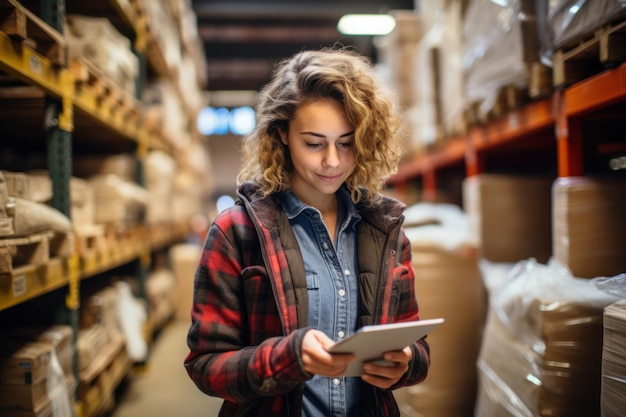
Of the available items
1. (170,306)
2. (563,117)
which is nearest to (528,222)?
(563,117)

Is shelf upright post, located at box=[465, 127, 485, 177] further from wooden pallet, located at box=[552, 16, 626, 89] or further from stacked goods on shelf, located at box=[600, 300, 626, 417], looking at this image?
stacked goods on shelf, located at box=[600, 300, 626, 417]

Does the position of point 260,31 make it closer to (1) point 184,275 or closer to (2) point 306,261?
(1) point 184,275

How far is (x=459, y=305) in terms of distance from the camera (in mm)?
2986

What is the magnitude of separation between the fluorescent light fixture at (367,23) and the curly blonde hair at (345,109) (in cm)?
693

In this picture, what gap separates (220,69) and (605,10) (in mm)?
11615

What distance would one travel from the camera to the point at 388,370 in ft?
4.41

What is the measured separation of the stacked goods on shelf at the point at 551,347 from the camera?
74.0 inches

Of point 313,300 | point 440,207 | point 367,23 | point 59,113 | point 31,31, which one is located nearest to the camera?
point 313,300

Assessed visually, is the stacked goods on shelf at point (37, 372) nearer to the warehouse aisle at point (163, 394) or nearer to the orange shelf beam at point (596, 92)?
the warehouse aisle at point (163, 394)

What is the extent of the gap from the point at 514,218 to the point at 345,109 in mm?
2268

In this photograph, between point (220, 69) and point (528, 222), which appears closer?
point (528, 222)

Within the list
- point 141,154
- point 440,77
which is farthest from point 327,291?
point 440,77

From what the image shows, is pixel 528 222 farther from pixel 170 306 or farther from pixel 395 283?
pixel 170 306

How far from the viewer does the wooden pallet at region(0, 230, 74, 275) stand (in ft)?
5.90
